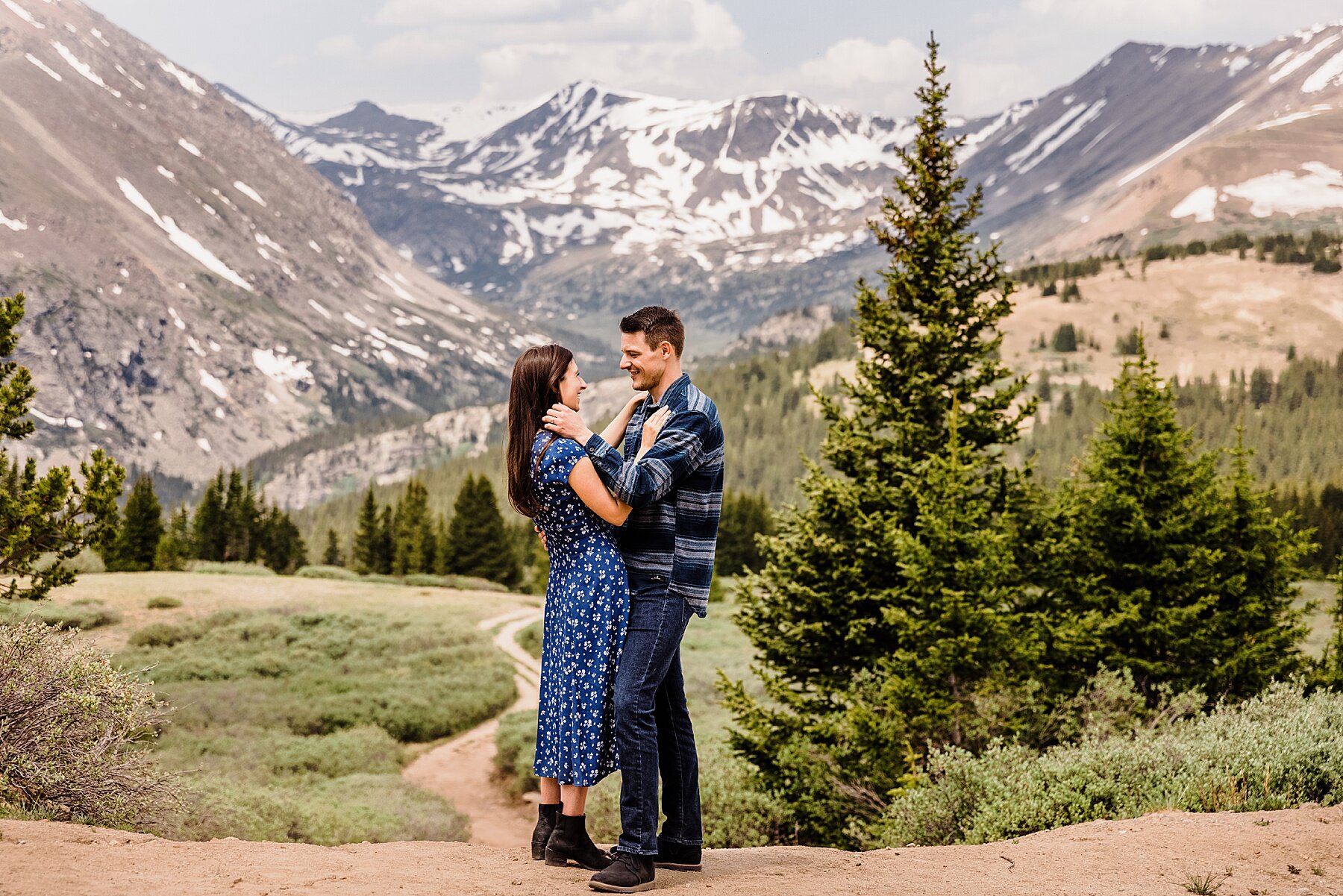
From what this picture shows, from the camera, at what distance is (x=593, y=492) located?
6.57 m

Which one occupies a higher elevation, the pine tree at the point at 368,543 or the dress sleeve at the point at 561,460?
the dress sleeve at the point at 561,460

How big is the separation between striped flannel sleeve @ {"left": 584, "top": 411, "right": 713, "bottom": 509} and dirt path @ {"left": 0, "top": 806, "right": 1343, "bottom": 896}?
2478mm

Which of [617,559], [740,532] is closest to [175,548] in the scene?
[740,532]

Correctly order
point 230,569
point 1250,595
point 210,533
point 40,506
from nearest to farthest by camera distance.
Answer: point 40,506
point 1250,595
point 230,569
point 210,533

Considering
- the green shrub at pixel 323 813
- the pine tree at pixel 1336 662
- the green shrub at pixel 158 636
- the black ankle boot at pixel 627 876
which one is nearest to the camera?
the black ankle boot at pixel 627 876

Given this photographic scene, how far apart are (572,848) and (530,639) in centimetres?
3894

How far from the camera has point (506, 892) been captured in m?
6.29

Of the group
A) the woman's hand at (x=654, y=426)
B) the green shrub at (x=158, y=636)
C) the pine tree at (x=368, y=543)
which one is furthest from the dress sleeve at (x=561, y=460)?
the pine tree at (x=368, y=543)

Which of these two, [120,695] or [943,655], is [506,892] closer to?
[120,695]

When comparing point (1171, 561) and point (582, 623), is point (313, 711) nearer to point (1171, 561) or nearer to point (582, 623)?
point (1171, 561)

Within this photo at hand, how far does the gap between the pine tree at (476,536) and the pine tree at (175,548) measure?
19930 millimetres

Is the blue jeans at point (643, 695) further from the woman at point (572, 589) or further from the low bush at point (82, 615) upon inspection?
the low bush at point (82, 615)

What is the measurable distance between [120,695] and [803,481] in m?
11.5

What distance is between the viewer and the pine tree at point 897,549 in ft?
50.0
